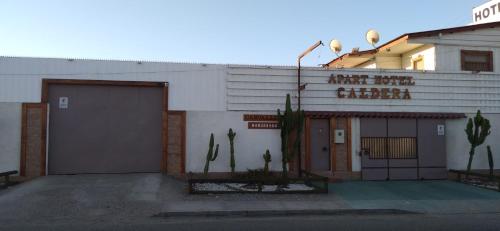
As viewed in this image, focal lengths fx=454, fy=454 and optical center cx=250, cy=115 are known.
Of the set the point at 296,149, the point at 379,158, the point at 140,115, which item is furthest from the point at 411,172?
the point at 140,115

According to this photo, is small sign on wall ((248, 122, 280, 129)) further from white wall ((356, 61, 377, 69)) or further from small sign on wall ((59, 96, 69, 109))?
white wall ((356, 61, 377, 69))

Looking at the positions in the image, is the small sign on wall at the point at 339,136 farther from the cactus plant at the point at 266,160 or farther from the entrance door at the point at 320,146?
the cactus plant at the point at 266,160

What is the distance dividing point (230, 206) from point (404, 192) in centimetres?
622

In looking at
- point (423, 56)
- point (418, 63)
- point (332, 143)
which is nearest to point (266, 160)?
point (332, 143)

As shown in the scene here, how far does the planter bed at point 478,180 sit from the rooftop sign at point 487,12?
16.8 metres

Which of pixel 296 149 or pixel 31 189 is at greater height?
pixel 296 149

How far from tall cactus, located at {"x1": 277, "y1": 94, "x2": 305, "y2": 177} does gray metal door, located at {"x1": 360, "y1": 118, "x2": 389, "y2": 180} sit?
2.82 m

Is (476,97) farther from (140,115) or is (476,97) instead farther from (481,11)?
(481,11)

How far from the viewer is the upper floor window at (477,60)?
18.5 m

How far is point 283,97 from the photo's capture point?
16.9 metres

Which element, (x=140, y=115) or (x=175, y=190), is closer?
(x=175, y=190)

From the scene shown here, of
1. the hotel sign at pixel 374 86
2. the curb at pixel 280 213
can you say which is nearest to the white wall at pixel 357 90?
the hotel sign at pixel 374 86

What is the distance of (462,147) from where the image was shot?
707 inches

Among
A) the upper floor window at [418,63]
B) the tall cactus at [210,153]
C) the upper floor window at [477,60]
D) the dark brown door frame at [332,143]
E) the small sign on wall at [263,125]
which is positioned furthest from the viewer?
the upper floor window at [418,63]
